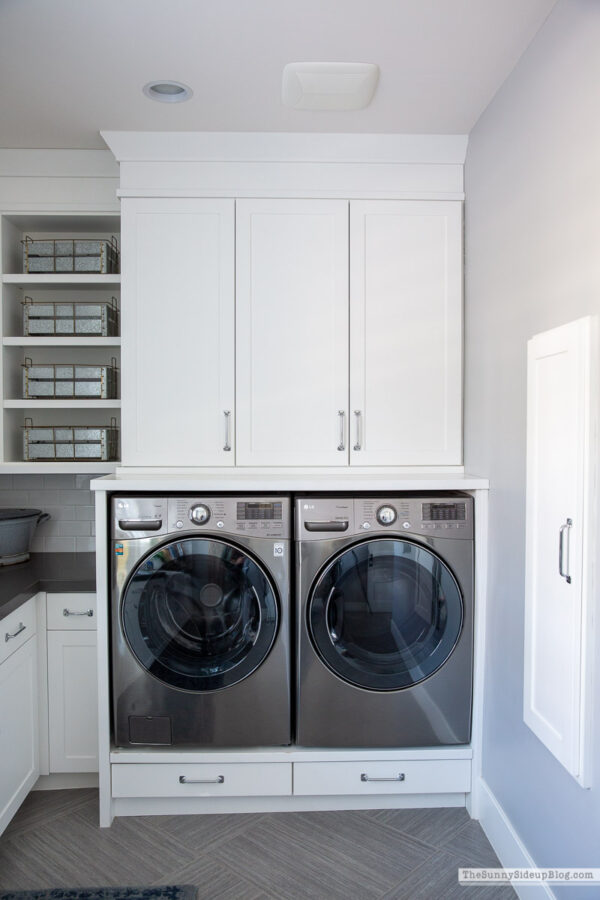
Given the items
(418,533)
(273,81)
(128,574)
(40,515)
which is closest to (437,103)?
(273,81)

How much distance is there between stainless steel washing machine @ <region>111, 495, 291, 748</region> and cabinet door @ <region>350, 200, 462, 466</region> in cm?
60

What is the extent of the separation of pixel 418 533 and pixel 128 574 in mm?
1050

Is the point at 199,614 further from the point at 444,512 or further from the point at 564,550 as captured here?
the point at 564,550

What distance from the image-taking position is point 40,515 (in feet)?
9.41

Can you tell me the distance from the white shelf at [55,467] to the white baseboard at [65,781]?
1.20 meters

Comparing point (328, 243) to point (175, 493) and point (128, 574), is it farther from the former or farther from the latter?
point (128, 574)

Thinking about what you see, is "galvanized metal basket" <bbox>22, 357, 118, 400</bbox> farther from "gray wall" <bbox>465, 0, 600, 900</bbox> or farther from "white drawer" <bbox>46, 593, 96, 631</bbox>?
"gray wall" <bbox>465, 0, 600, 900</bbox>

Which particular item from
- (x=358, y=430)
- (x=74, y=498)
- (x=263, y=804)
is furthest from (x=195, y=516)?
(x=263, y=804)

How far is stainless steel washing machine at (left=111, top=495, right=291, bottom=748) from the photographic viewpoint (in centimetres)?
226

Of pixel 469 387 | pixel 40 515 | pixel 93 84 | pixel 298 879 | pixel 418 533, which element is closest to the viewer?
pixel 298 879

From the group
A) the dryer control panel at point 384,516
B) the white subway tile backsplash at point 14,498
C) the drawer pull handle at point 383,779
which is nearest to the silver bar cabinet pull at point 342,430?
the dryer control panel at point 384,516

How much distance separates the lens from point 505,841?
2045mm

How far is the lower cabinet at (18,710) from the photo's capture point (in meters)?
2.10

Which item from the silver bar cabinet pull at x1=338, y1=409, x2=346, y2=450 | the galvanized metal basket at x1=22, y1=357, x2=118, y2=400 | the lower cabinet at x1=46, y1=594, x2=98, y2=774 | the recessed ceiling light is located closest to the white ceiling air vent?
the recessed ceiling light
